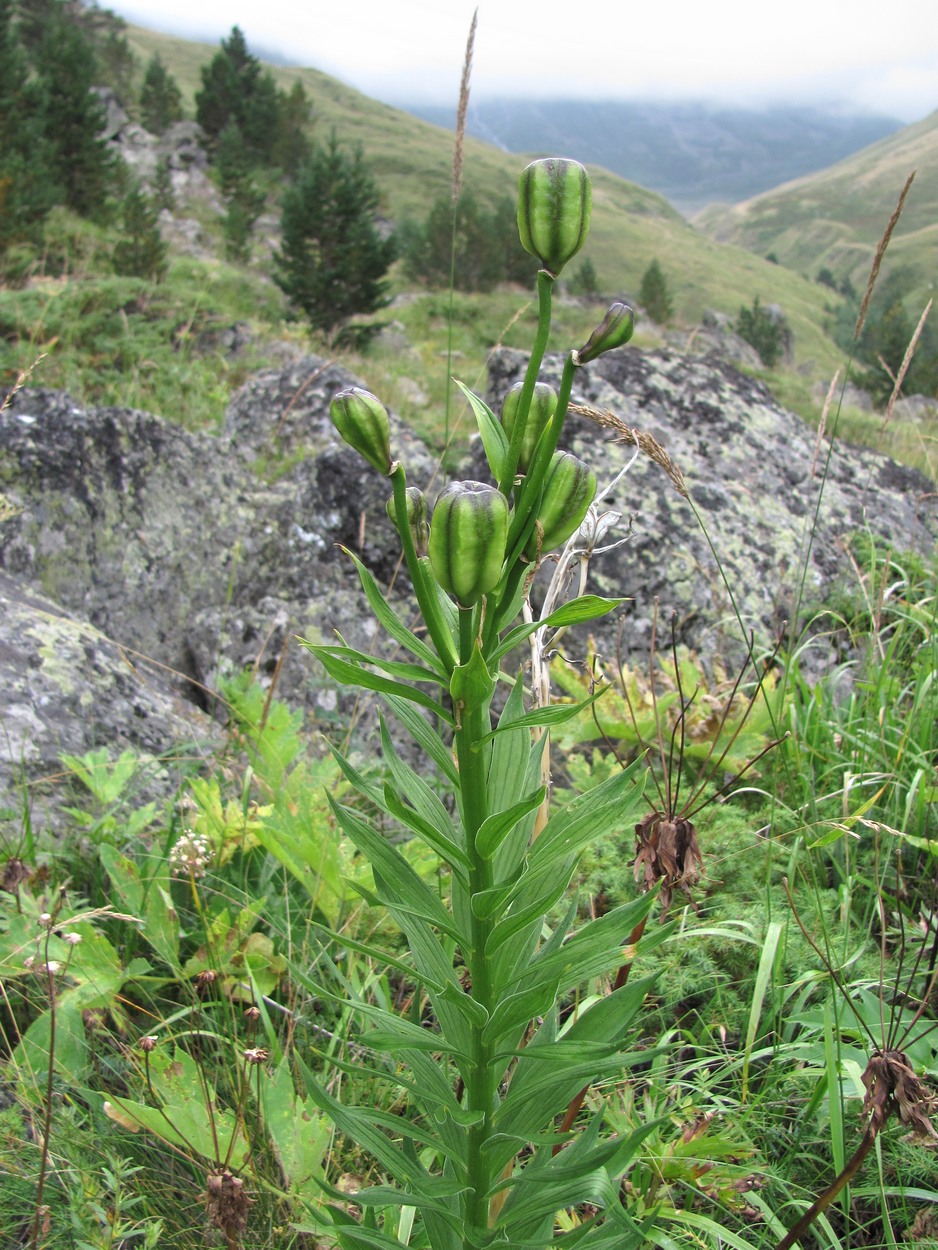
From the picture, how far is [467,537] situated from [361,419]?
242 mm

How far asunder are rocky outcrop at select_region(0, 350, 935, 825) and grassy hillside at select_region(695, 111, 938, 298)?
381ft

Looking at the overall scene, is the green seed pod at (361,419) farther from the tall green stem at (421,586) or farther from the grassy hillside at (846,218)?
the grassy hillside at (846,218)

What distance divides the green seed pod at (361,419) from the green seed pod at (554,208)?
255mm

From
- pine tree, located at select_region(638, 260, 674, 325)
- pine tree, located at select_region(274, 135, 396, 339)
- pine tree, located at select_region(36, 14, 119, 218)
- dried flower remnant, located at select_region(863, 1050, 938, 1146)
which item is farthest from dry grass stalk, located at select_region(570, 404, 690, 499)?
pine tree, located at select_region(638, 260, 674, 325)

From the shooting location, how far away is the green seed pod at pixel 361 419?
3.26 ft

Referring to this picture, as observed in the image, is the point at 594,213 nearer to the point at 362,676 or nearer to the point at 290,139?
the point at 290,139

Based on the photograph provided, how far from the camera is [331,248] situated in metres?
18.0

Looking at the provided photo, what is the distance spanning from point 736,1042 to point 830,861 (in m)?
0.77

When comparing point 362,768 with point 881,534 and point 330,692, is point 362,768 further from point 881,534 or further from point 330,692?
point 881,534

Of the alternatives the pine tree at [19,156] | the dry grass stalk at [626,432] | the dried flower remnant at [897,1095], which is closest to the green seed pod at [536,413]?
the dry grass stalk at [626,432]

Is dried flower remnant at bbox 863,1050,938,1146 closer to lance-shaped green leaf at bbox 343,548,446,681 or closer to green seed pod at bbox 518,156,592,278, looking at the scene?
lance-shaped green leaf at bbox 343,548,446,681

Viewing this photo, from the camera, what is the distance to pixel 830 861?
2.42m

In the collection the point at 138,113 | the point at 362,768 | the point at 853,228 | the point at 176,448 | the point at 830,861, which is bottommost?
the point at 362,768

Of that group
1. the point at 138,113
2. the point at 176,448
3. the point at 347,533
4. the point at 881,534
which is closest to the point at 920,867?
the point at 881,534
